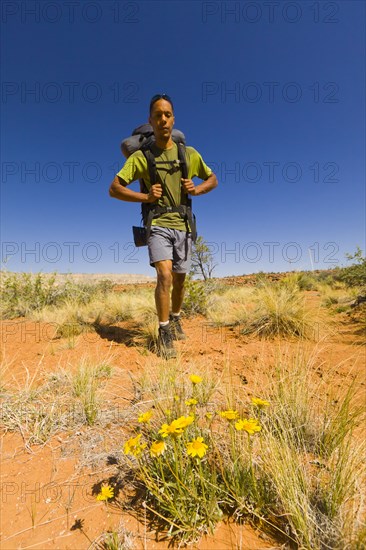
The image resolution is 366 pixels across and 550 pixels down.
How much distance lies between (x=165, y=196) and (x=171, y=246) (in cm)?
56

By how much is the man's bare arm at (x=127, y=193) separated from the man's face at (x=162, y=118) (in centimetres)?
59

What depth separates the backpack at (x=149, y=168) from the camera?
3.08 meters

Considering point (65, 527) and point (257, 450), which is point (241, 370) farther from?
point (65, 527)

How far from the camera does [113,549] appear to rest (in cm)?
92

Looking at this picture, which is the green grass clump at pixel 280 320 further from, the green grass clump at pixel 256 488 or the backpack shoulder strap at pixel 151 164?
the green grass clump at pixel 256 488

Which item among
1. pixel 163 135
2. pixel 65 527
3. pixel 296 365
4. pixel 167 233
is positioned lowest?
pixel 65 527

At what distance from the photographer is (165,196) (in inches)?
125

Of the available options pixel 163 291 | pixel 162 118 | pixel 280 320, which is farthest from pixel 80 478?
pixel 162 118

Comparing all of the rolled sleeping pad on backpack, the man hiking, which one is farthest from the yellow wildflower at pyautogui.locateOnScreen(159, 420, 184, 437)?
the rolled sleeping pad on backpack

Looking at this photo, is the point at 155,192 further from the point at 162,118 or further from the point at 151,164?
the point at 162,118

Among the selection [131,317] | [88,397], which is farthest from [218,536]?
[131,317]

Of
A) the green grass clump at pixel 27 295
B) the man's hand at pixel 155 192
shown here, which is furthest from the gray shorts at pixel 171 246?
the green grass clump at pixel 27 295

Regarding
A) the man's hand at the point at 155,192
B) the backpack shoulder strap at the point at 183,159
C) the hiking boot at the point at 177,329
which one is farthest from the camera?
the hiking boot at the point at 177,329

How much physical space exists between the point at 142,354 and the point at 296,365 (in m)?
1.57
